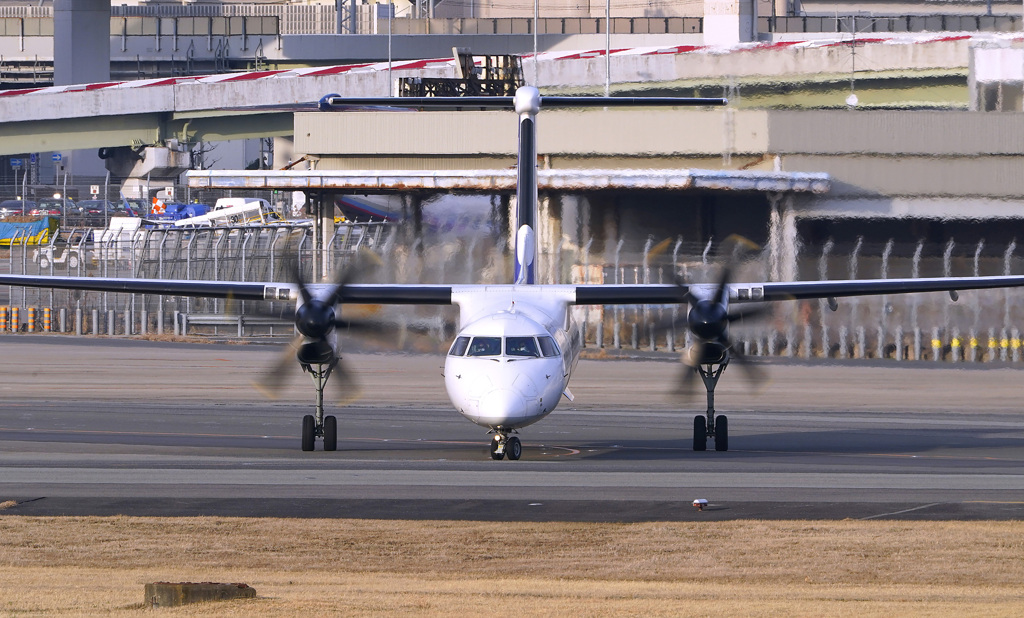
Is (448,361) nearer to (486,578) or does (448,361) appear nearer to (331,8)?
(486,578)

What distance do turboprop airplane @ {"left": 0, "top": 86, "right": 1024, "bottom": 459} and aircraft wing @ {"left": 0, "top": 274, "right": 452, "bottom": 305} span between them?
18 mm

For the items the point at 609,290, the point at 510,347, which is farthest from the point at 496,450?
the point at 609,290

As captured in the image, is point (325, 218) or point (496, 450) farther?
point (325, 218)

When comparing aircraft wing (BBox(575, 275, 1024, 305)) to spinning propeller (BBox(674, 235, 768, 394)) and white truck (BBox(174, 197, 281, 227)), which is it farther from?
white truck (BBox(174, 197, 281, 227))

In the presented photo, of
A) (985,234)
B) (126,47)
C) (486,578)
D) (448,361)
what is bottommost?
(486,578)

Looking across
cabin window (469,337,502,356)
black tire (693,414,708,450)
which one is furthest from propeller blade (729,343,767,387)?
cabin window (469,337,502,356)

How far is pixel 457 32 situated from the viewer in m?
103

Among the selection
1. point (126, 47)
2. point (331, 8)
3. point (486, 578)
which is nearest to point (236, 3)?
point (331, 8)

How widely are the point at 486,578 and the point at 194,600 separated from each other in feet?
10.9

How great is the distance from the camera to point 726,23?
203 feet

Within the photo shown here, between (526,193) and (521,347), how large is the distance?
5888 mm

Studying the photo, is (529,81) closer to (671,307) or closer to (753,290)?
(671,307)

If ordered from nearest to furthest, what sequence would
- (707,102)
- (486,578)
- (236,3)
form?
(486,578), (707,102), (236,3)

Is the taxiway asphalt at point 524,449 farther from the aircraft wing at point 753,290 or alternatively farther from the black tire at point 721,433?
the aircraft wing at point 753,290
